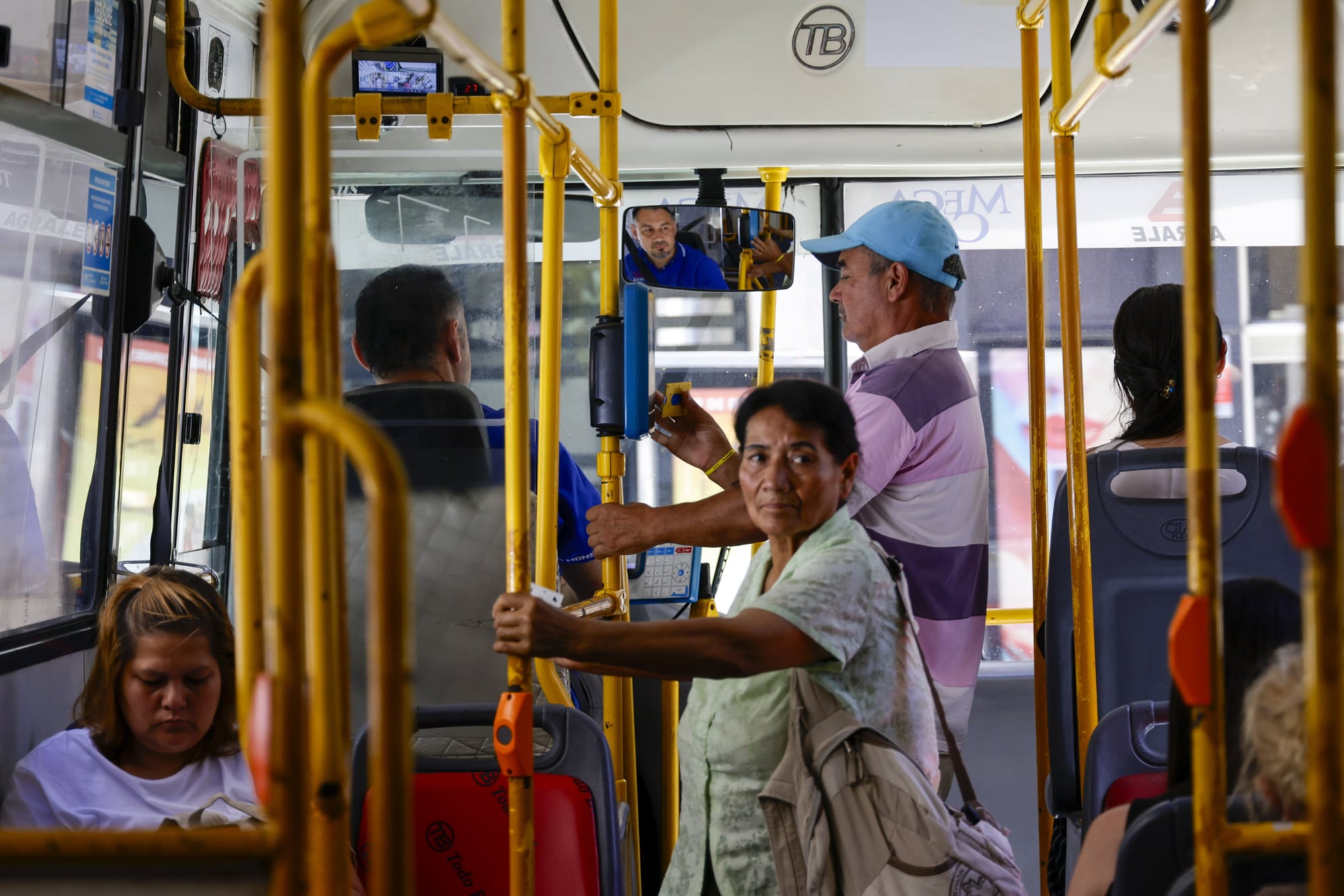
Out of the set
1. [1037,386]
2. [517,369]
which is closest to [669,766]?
[1037,386]

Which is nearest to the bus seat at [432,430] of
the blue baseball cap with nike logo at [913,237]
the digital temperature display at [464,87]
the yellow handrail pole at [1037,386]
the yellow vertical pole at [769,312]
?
the yellow vertical pole at [769,312]

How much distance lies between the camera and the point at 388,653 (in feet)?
2.69

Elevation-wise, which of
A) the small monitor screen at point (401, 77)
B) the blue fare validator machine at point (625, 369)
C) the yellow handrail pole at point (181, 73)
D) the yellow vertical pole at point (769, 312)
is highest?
the small monitor screen at point (401, 77)

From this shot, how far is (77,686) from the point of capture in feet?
8.16

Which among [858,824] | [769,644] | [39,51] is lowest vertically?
[858,824]

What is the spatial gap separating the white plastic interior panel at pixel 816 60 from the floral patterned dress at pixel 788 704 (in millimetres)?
1834

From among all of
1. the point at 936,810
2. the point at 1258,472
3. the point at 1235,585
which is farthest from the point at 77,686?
the point at 1258,472

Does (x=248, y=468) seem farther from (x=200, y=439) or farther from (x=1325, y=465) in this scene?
(x=200, y=439)

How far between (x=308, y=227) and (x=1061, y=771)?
6.24ft

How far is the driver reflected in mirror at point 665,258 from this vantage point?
2713 millimetres

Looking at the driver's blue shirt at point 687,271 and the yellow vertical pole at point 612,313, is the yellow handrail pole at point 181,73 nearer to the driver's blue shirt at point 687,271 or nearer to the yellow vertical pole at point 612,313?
the yellow vertical pole at point 612,313

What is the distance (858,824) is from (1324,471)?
0.90 meters

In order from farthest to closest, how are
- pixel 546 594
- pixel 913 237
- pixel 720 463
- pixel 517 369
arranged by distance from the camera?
pixel 720 463
pixel 913 237
pixel 546 594
pixel 517 369

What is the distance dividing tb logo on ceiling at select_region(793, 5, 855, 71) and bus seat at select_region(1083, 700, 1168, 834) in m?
2.03
